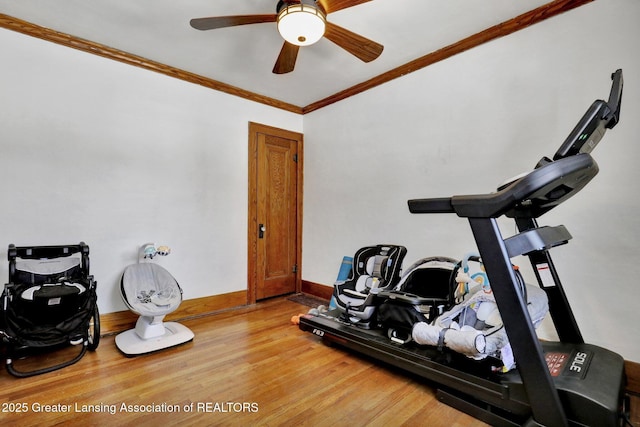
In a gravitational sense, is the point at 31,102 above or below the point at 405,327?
above

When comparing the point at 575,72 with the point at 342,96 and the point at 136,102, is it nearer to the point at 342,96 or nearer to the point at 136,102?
the point at 342,96

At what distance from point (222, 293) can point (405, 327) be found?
2311mm

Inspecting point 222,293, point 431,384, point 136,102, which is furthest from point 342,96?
point 431,384

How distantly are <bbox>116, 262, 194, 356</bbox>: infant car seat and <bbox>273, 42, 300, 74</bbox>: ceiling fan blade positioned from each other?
86.4 inches

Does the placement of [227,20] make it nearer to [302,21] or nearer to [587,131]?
[302,21]

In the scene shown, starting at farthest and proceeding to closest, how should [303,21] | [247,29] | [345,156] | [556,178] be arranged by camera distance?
[345,156], [247,29], [303,21], [556,178]

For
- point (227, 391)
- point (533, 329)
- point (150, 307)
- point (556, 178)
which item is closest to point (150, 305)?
point (150, 307)

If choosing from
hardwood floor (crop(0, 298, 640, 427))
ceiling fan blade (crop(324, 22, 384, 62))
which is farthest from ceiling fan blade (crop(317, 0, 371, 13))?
hardwood floor (crop(0, 298, 640, 427))

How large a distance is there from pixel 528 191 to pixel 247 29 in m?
2.47

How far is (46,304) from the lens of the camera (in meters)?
2.25

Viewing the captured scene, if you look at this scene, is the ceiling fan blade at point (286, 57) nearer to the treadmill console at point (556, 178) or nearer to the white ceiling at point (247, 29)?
the white ceiling at point (247, 29)

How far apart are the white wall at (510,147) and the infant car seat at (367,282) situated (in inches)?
15.5

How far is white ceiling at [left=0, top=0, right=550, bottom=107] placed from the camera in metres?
2.36

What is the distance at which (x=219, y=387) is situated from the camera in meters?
2.11
